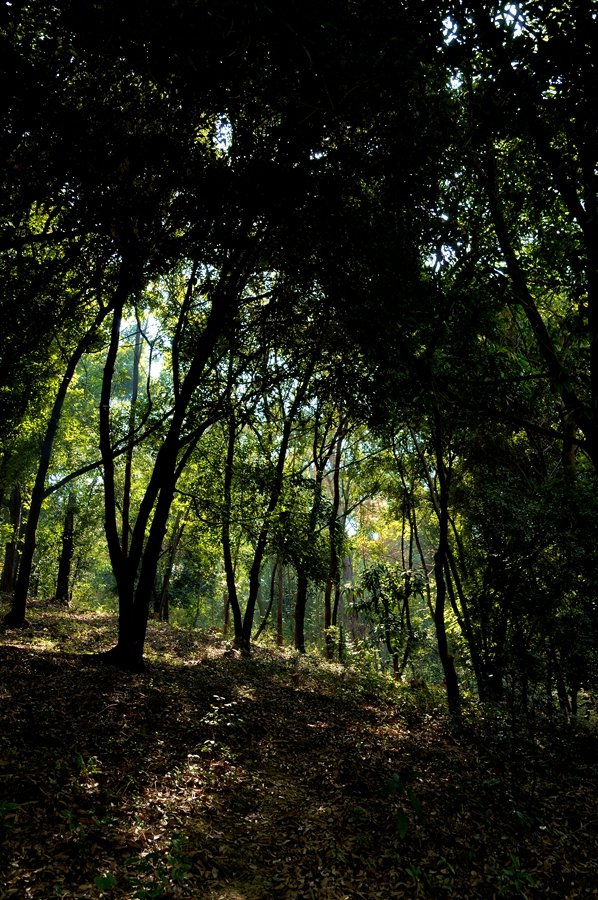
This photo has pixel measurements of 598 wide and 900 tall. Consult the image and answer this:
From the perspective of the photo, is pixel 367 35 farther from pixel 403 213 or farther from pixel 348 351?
pixel 348 351

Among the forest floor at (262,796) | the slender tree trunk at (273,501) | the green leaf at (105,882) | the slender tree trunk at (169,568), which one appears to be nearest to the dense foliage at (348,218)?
the slender tree trunk at (273,501)

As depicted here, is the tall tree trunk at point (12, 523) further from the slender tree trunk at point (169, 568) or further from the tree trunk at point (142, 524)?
the tree trunk at point (142, 524)

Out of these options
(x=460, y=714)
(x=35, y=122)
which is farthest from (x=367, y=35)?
(x=460, y=714)

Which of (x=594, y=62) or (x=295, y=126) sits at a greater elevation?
(x=295, y=126)

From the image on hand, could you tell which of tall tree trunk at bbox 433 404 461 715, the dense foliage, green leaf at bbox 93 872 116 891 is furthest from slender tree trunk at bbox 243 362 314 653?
green leaf at bbox 93 872 116 891

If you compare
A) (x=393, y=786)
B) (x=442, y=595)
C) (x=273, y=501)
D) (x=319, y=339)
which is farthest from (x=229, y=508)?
(x=393, y=786)

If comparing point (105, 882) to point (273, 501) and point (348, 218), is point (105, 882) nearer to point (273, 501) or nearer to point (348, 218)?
point (348, 218)

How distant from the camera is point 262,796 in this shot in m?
4.97

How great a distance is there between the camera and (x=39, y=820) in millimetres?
3686

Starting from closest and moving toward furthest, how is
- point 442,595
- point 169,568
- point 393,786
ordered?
point 393,786 → point 442,595 → point 169,568

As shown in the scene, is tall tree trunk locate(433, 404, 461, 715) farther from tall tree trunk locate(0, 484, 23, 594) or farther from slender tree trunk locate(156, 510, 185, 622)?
tall tree trunk locate(0, 484, 23, 594)

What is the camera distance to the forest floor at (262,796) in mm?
3604

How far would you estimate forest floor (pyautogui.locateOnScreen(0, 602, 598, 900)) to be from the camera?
3.60 meters

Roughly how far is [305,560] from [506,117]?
1245 centimetres
